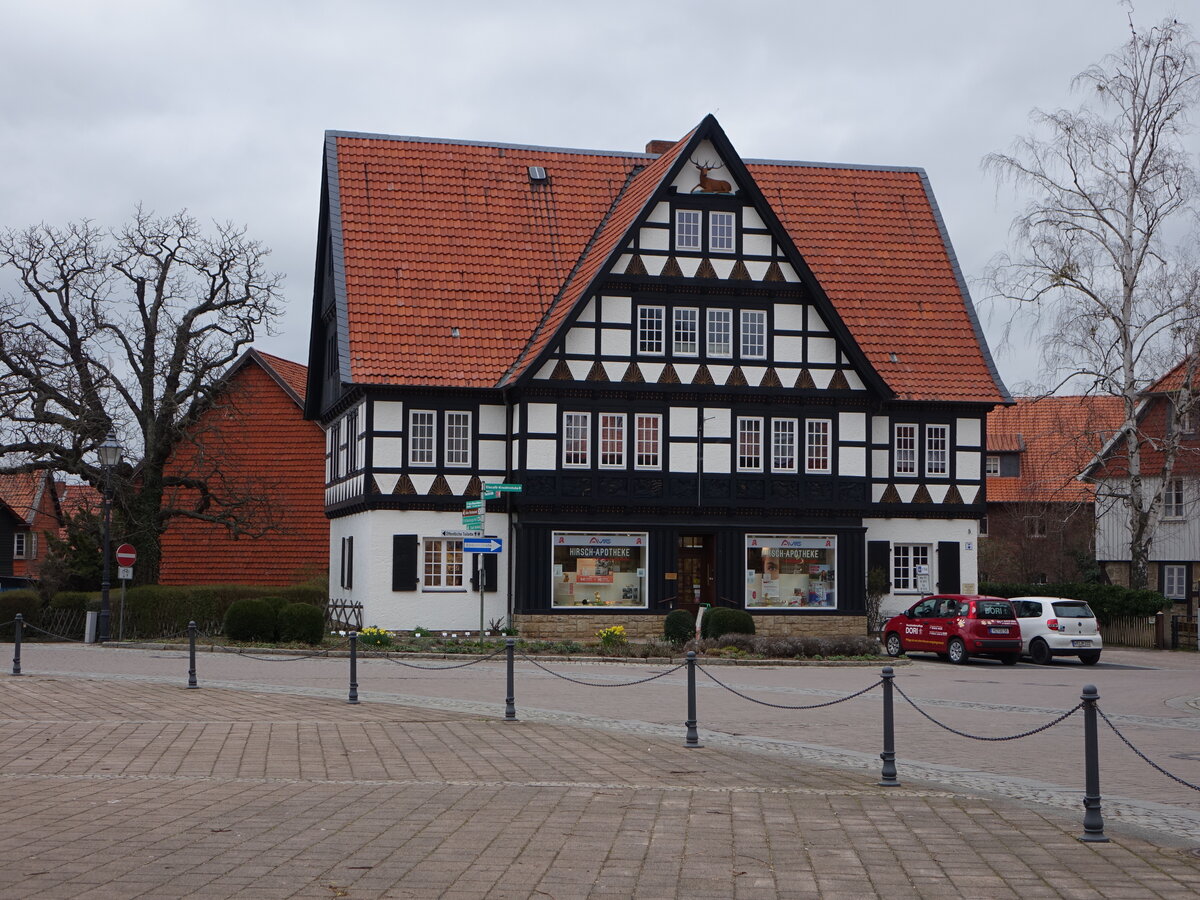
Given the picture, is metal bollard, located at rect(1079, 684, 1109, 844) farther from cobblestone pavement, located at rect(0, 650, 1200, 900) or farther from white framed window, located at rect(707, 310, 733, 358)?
white framed window, located at rect(707, 310, 733, 358)

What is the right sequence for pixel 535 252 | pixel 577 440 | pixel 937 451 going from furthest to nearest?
1. pixel 937 451
2. pixel 535 252
3. pixel 577 440

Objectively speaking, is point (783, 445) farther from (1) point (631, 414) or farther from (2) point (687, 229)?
(2) point (687, 229)

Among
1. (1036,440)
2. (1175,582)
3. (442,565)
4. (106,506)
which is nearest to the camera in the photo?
(106,506)

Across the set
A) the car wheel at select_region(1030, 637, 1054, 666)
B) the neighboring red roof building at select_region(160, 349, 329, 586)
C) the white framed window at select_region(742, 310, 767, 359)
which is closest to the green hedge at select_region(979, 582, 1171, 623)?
the car wheel at select_region(1030, 637, 1054, 666)

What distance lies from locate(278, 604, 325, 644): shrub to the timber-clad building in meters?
4.26

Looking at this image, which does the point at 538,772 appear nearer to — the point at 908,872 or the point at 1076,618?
the point at 908,872

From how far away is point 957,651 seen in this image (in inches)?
1307

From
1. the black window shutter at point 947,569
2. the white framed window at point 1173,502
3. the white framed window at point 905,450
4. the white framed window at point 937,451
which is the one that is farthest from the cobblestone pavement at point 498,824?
the white framed window at point 1173,502

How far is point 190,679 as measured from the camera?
72.0ft

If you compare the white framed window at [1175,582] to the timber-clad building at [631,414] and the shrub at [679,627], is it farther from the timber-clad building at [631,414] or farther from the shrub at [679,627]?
the shrub at [679,627]

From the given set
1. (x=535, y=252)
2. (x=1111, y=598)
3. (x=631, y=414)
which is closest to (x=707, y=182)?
(x=535, y=252)

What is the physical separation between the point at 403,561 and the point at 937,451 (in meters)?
14.9

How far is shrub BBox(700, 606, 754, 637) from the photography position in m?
34.0

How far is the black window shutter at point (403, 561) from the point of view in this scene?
123ft
